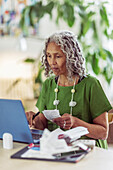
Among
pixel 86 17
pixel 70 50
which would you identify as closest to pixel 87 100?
pixel 70 50

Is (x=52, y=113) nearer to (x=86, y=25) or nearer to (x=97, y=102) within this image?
(x=97, y=102)

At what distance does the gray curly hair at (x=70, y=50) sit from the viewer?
168 cm

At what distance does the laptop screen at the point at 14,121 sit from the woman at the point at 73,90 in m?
0.19

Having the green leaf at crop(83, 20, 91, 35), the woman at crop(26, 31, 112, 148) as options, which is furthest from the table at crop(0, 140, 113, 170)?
the green leaf at crop(83, 20, 91, 35)

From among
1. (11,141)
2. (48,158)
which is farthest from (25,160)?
(11,141)

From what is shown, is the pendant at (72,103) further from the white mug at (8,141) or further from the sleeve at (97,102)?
the white mug at (8,141)

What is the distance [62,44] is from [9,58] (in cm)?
318

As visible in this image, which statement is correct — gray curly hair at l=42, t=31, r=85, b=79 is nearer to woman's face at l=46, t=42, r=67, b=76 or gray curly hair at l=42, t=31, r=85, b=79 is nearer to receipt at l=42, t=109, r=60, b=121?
woman's face at l=46, t=42, r=67, b=76

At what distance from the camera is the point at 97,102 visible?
66.6 inches

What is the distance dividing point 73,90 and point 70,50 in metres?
0.24

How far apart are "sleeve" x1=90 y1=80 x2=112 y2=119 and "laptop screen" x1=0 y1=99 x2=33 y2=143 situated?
444mm

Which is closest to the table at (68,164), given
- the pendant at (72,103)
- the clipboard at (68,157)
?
the clipboard at (68,157)

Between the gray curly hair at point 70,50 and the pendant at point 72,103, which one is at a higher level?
the gray curly hair at point 70,50

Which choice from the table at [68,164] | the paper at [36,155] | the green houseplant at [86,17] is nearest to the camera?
the table at [68,164]
